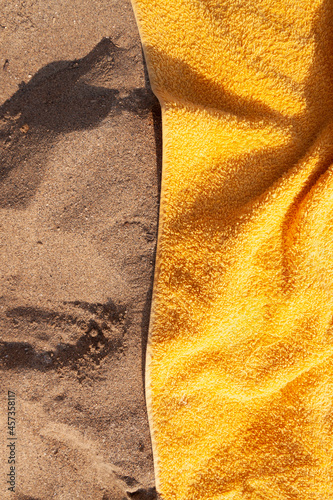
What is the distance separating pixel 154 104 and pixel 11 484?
3.35 feet

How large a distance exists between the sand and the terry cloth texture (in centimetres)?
5

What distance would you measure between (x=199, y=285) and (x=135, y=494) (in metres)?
0.56

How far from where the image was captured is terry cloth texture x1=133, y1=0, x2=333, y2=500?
0.84 m

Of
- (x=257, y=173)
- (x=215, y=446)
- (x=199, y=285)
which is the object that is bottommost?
(x=215, y=446)

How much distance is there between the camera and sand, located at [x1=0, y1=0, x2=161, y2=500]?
838 mm

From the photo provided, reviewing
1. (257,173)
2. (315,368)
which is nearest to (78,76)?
(257,173)

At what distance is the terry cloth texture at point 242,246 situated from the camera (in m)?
0.84

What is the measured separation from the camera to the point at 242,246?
2.74 feet

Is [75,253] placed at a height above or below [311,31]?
below

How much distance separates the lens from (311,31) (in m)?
0.85

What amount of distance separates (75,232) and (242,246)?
1.33ft

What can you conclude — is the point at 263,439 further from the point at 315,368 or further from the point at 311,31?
the point at 311,31

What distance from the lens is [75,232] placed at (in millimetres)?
842

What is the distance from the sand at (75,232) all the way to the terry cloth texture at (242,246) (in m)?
0.05
